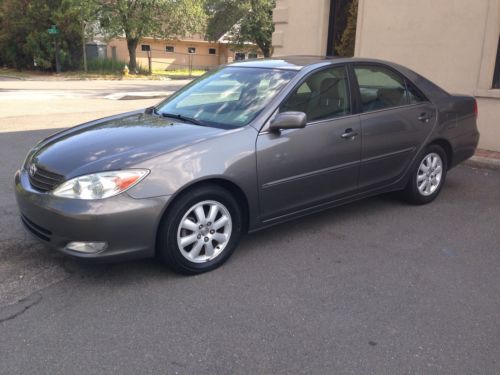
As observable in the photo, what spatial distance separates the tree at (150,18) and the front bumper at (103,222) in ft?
104

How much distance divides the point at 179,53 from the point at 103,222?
47.7 m

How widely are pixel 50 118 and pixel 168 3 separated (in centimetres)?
2445

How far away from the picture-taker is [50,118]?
11.5 meters

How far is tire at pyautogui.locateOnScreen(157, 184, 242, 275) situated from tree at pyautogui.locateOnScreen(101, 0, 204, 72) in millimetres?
31447

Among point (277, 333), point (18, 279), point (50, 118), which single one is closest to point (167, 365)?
point (277, 333)

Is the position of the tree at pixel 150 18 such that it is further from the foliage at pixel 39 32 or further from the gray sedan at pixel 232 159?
the gray sedan at pixel 232 159

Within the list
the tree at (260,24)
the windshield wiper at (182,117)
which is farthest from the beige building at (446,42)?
the tree at (260,24)

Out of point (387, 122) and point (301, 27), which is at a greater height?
point (301, 27)

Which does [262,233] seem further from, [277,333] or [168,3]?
[168,3]

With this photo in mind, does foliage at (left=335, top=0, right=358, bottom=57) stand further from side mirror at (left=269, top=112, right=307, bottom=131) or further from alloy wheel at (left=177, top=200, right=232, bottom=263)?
alloy wheel at (left=177, top=200, right=232, bottom=263)

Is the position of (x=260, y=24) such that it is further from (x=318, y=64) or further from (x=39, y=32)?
(x=318, y=64)

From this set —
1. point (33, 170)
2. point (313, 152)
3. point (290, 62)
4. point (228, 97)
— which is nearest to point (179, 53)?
point (290, 62)

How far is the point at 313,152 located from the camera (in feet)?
13.9

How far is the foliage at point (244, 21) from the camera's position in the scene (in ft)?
112
